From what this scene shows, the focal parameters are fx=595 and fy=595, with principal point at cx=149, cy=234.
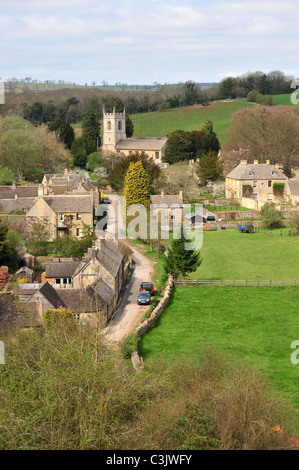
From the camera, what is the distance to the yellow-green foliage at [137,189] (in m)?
53.8

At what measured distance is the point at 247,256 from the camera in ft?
154

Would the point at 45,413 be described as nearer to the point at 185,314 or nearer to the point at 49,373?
the point at 49,373

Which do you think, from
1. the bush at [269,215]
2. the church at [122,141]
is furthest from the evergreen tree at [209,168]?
the church at [122,141]

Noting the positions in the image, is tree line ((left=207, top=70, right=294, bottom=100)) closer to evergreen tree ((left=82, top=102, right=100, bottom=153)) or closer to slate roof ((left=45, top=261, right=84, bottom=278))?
evergreen tree ((left=82, top=102, right=100, bottom=153))

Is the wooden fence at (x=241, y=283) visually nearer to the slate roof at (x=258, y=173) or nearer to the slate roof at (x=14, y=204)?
the slate roof at (x=14, y=204)

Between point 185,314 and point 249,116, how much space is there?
50888 millimetres

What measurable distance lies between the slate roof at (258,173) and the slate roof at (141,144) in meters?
22.7

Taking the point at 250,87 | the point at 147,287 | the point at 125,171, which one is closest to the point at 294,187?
the point at 125,171

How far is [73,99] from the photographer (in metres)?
133

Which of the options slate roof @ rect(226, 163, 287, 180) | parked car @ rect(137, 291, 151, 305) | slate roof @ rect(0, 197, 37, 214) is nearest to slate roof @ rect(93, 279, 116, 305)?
parked car @ rect(137, 291, 151, 305)

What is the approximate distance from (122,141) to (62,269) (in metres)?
59.2

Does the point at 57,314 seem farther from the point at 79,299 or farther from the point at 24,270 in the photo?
the point at 24,270
